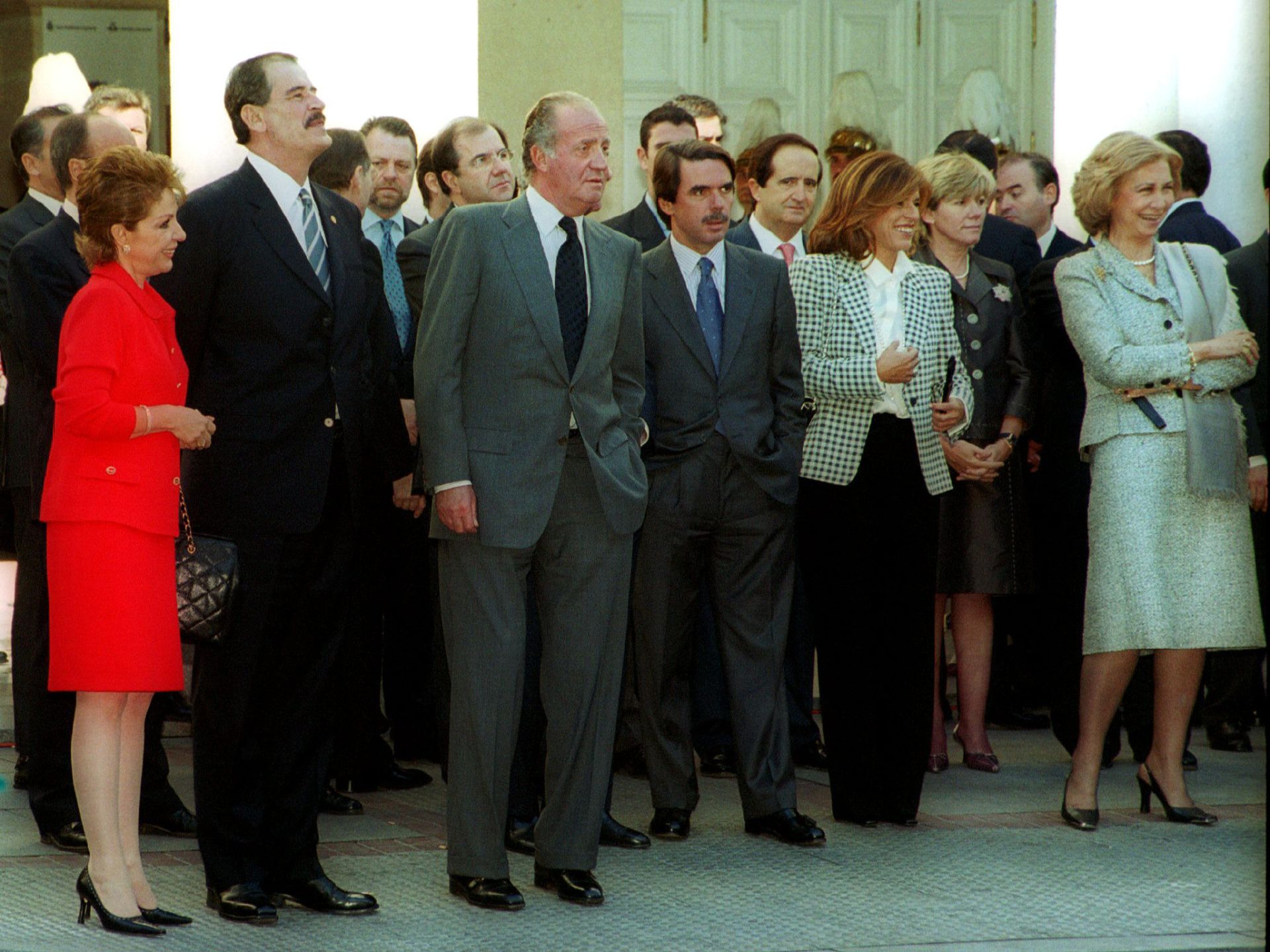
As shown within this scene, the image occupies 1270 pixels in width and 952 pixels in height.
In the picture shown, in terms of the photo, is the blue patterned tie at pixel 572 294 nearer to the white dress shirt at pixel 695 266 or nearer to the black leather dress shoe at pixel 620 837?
the white dress shirt at pixel 695 266

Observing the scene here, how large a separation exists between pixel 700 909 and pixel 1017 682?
331 cm

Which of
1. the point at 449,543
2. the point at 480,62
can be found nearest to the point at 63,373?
the point at 449,543

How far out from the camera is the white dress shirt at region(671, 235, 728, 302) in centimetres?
554

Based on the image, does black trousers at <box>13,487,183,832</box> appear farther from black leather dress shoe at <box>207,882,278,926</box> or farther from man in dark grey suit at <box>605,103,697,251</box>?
man in dark grey suit at <box>605,103,697,251</box>

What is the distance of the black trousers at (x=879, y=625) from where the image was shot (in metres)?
5.58

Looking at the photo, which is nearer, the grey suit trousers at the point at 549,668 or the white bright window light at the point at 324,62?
the grey suit trousers at the point at 549,668

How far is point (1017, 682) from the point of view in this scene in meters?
7.59

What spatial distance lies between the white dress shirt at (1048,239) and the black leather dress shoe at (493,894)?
419cm

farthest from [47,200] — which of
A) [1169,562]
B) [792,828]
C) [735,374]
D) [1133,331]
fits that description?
[1169,562]

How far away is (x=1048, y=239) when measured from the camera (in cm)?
783

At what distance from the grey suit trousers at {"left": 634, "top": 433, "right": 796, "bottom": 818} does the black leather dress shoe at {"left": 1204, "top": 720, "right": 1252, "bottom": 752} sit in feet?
7.85

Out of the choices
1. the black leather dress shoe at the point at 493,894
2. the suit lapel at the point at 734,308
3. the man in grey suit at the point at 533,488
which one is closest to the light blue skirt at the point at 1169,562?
the suit lapel at the point at 734,308

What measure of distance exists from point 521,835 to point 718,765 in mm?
1346

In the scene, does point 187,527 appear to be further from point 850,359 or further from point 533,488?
point 850,359
